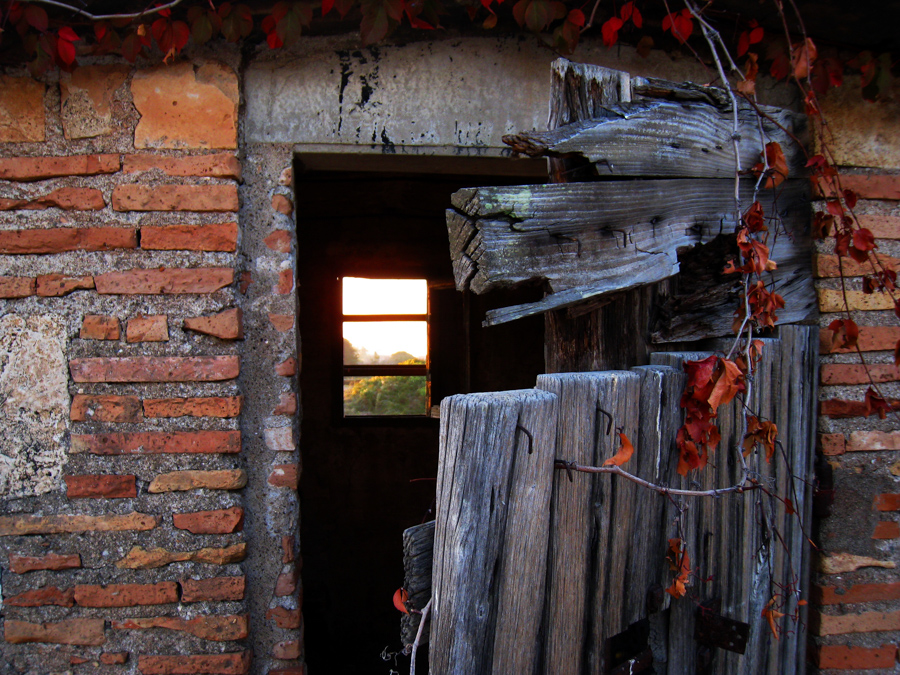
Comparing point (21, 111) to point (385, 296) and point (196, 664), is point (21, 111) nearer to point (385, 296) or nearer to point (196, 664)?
point (196, 664)

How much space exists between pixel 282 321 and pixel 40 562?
1.00 meters

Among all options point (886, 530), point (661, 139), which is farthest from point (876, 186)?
point (886, 530)

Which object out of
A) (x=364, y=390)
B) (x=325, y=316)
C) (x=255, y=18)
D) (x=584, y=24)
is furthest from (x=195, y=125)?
(x=364, y=390)

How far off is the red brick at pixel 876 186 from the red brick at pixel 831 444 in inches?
29.1

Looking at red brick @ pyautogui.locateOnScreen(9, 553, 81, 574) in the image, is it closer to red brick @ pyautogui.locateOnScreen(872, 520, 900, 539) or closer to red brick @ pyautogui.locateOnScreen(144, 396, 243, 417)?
red brick @ pyautogui.locateOnScreen(144, 396, 243, 417)

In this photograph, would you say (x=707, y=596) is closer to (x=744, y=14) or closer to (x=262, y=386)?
(x=262, y=386)

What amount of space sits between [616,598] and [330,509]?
3.96 m

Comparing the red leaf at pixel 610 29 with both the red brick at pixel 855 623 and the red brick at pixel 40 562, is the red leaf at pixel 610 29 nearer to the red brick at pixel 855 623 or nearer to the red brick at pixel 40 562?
the red brick at pixel 855 623

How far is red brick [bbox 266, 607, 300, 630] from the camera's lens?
177 centimetres

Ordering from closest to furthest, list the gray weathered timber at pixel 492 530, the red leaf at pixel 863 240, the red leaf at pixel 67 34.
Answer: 1. the gray weathered timber at pixel 492 530
2. the red leaf at pixel 863 240
3. the red leaf at pixel 67 34

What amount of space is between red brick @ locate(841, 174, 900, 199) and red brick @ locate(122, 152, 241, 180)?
6.19 ft

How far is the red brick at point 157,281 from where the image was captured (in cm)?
171

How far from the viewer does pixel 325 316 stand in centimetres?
484

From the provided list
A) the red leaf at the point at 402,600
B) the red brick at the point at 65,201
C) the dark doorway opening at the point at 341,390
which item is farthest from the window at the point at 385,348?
the red leaf at the point at 402,600
